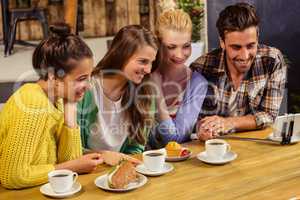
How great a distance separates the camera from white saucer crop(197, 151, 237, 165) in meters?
1.79

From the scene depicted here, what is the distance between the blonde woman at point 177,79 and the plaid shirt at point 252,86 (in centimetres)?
6

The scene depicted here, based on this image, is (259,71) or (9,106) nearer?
(9,106)

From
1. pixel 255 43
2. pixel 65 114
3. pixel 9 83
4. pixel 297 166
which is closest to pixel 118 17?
pixel 9 83

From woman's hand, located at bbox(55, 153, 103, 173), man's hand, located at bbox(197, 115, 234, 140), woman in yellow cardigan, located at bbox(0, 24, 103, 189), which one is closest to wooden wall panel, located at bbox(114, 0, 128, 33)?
man's hand, located at bbox(197, 115, 234, 140)

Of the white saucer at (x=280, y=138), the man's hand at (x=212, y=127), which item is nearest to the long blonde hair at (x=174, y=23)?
the man's hand at (x=212, y=127)

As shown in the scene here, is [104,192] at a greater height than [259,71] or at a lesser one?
lesser

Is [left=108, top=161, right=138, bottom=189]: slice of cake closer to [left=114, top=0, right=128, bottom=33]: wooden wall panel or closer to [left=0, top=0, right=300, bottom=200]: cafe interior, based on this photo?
[left=0, top=0, right=300, bottom=200]: cafe interior

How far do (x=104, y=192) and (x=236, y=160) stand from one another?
22.4 inches

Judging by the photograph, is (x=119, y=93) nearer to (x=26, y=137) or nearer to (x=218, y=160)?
(x=218, y=160)

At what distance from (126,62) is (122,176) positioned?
0.75 meters

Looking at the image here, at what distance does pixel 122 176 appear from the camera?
1.57 meters

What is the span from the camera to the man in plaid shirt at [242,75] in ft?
7.83

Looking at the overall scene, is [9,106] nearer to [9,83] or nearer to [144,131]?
[144,131]

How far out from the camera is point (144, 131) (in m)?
2.30
